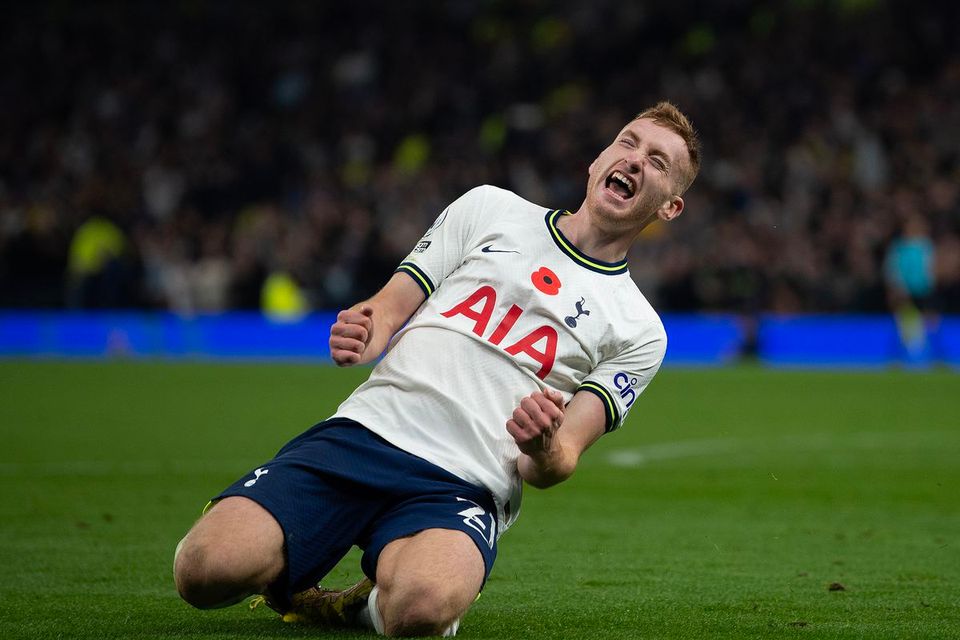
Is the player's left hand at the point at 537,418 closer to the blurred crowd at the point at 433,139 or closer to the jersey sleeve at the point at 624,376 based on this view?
the jersey sleeve at the point at 624,376

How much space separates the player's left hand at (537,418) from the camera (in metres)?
4.07

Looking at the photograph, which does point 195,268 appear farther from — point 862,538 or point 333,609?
point 333,609

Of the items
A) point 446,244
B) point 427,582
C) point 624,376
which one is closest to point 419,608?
point 427,582

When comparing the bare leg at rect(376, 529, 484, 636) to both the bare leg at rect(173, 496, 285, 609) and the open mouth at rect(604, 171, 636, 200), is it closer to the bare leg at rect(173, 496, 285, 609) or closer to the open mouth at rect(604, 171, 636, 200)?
the bare leg at rect(173, 496, 285, 609)

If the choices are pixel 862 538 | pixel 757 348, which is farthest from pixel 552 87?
pixel 862 538

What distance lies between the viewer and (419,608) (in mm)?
4199

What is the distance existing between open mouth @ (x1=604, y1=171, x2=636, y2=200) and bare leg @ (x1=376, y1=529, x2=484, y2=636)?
4.31ft

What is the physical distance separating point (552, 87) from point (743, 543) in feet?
66.6

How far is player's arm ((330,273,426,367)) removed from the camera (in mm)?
4270

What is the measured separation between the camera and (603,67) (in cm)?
2641

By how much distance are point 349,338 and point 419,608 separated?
0.82 m

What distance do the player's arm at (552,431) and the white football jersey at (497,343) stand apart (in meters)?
0.08

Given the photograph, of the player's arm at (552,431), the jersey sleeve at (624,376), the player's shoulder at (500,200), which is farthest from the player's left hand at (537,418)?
the player's shoulder at (500,200)

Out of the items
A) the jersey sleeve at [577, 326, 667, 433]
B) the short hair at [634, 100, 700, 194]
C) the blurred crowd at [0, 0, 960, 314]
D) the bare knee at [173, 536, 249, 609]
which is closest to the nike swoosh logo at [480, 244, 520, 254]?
the jersey sleeve at [577, 326, 667, 433]
